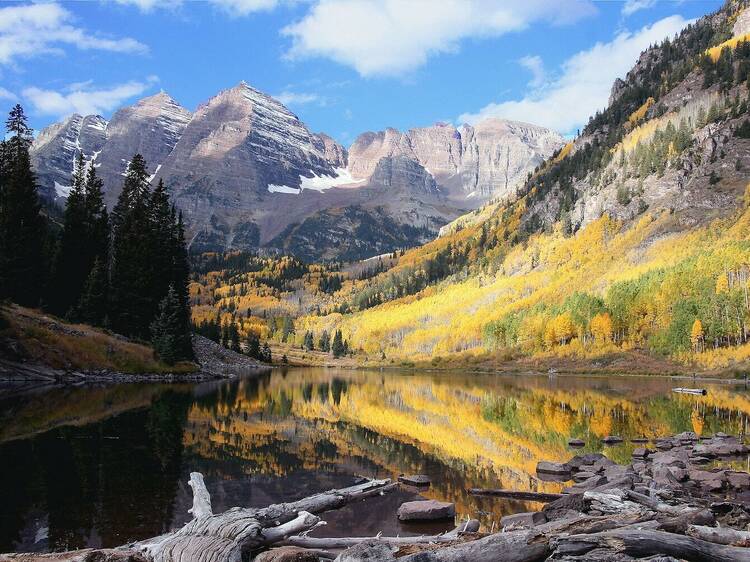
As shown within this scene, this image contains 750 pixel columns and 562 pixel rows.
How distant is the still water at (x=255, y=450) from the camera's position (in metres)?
17.3

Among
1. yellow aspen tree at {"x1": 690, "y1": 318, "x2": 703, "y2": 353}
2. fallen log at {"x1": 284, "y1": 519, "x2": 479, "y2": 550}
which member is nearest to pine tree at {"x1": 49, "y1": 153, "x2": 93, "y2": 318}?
fallen log at {"x1": 284, "y1": 519, "x2": 479, "y2": 550}

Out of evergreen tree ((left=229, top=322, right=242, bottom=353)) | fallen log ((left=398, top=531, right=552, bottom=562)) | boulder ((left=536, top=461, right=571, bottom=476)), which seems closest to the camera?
fallen log ((left=398, top=531, right=552, bottom=562))

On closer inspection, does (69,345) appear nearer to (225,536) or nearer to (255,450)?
(255,450)

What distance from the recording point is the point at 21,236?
70.0 metres

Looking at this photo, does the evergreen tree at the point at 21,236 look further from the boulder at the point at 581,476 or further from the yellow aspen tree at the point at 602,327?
the yellow aspen tree at the point at 602,327

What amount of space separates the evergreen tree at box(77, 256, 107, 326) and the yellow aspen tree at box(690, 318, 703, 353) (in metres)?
108

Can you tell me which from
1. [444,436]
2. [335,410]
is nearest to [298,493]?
[444,436]

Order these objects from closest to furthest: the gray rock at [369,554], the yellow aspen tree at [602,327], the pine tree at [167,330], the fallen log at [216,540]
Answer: the gray rock at [369,554] < the fallen log at [216,540] < the pine tree at [167,330] < the yellow aspen tree at [602,327]

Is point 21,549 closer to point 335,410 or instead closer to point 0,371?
point 335,410

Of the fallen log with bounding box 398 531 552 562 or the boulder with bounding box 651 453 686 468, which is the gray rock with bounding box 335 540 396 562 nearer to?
the fallen log with bounding box 398 531 552 562

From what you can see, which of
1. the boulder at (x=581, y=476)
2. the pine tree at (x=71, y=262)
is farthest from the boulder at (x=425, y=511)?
the pine tree at (x=71, y=262)

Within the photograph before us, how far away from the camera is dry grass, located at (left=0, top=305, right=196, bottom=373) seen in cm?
5694

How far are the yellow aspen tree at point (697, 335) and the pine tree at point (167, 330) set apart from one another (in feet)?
324

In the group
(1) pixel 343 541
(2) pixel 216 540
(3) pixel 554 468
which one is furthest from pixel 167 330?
(2) pixel 216 540
